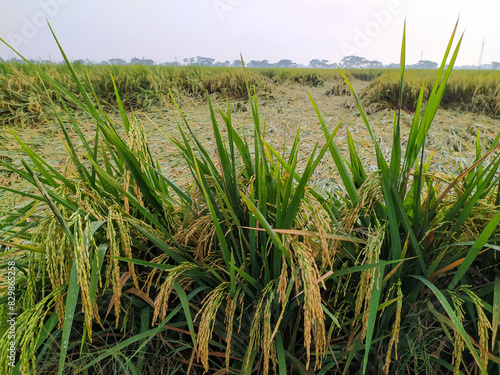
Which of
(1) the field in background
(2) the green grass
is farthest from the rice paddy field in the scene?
(2) the green grass

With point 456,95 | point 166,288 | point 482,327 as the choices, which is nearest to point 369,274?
point 482,327

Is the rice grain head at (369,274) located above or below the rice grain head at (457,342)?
above

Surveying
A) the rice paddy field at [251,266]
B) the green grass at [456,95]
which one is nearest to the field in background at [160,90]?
the green grass at [456,95]

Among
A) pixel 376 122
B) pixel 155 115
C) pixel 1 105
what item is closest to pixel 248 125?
pixel 155 115

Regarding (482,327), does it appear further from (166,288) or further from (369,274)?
(166,288)

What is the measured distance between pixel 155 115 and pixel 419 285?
3607 mm

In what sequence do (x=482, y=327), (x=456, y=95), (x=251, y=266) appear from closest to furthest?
(x=482, y=327), (x=251, y=266), (x=456, y=95)

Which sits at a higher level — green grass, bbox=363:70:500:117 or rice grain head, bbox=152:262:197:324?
rice grain head, bbox=152:262:197:324

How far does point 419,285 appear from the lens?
2.52 feet

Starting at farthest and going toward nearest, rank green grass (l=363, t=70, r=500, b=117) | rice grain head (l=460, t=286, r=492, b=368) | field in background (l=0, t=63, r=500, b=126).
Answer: green grass (l=363, t=70, r=500, b=117) < field in background (l=0, t=63, r=500, b=126) < rice grain head (l=460, t=286, r=492, b=368)

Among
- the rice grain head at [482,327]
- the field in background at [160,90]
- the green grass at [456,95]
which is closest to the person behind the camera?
the rice grain head at [482,327]

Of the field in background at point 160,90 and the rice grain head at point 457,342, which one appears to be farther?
the field in background at point 160,90

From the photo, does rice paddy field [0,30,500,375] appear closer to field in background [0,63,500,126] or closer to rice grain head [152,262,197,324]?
rice grain head [152,262,197,324]

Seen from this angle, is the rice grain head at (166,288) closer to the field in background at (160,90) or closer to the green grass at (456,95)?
the field in background at (160,90)
